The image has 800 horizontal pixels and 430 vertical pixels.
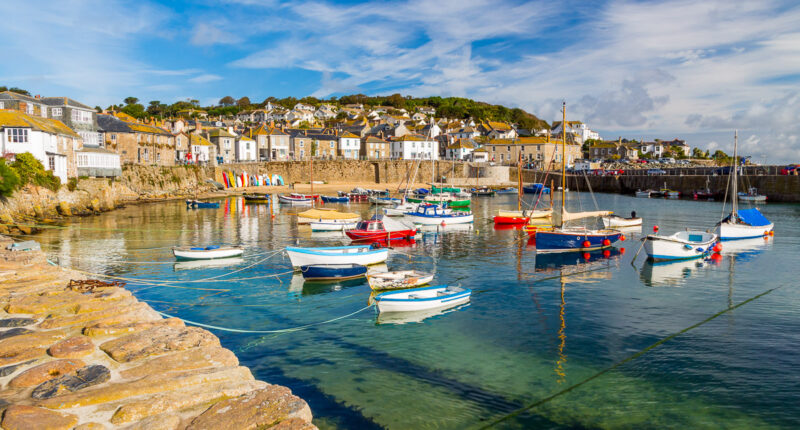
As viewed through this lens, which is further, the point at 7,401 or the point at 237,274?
the point at 237,274

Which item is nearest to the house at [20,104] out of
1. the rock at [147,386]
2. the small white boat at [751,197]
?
the rock at [147,386]

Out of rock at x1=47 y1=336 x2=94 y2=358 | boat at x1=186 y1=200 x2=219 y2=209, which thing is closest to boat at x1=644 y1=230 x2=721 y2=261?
rock at x1=47 y1=336 x2=94 y2=358

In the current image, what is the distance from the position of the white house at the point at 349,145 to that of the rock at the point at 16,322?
110582 mm

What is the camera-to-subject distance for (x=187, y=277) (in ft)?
89.1

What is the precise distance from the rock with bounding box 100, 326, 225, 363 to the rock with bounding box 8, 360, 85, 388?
720mm

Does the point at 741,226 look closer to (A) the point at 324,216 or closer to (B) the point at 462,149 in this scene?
(A) the point at 324,216

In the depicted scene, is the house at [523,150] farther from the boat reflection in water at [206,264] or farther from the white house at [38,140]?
the boat reflection in water at [206,264]

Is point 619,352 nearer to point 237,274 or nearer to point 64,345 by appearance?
point 64,345

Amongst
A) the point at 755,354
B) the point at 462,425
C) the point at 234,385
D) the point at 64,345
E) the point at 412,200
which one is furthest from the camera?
the point at 412,200

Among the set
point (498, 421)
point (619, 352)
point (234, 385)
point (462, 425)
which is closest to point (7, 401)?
point (234, 385)

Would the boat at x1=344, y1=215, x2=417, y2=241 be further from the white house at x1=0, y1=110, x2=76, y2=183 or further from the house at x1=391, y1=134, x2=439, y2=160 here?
the house at x1=391, y1=134, x2=439, y2=160

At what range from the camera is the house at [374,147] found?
123625 mm

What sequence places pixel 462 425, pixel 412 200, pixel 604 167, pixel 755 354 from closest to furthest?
pixel 462 425
pixel 755 354
pixel 412 200
pixel 604 167

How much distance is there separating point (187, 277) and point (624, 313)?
22019mm
